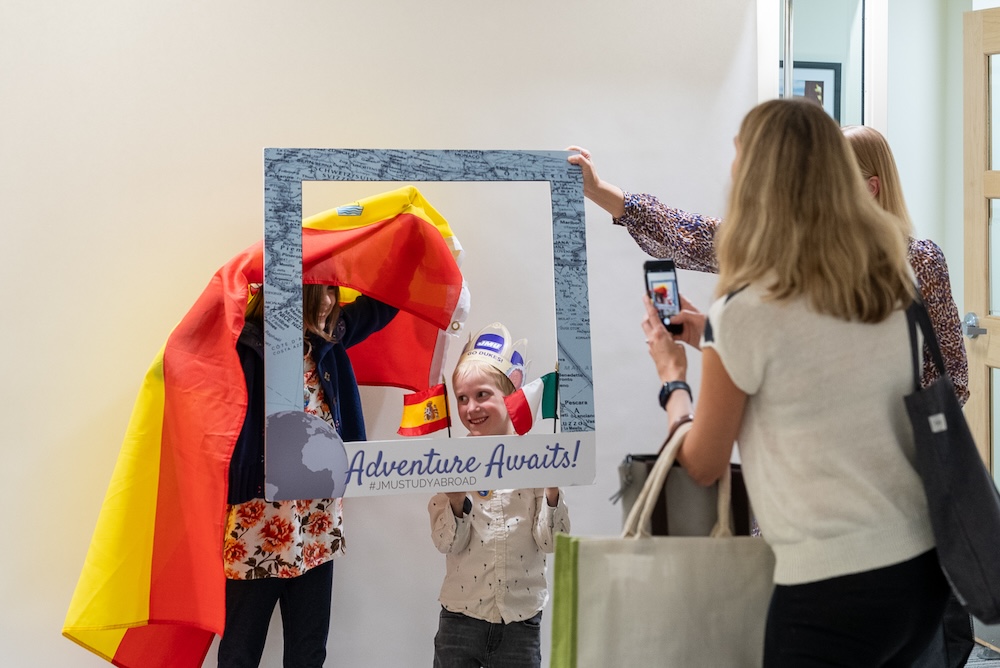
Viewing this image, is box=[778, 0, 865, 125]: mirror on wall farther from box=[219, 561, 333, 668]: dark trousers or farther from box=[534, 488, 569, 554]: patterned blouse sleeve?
box=[219, 561, 333, 668]: dark trousers

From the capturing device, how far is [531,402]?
189cm

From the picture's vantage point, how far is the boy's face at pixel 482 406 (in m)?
2.03

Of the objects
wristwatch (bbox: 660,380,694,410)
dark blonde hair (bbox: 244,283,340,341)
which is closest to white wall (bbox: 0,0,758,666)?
dark blonde hair (bbox: 244,283,340,341)

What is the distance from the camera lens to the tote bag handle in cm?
138

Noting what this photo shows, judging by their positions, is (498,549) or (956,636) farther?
(498,549)

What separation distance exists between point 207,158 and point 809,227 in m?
1.59

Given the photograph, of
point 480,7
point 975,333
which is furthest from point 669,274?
point 975,333

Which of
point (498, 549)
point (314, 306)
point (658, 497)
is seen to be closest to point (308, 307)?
point (314, 306)

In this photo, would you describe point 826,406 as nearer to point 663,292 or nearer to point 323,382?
point 663,292

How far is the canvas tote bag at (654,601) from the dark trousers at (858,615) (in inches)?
4.8

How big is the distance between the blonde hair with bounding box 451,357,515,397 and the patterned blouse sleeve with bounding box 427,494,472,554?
0.28 metres

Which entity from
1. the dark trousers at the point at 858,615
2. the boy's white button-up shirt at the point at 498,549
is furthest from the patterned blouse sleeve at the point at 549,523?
the dark trousers at the point at 858,615

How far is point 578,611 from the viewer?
1.40 meters

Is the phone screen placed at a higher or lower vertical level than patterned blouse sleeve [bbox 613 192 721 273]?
lower
